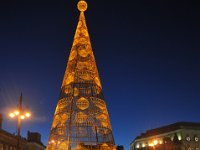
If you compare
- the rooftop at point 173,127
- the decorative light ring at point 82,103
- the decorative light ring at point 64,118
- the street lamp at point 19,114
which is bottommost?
the street lamp at point 19,114

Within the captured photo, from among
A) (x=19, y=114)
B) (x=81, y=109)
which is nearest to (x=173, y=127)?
(x=81, y=109)

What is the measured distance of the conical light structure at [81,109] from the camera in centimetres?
3167

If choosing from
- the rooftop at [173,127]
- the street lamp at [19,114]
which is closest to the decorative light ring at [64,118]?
the street lamp at [19,114]

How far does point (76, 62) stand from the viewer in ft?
114

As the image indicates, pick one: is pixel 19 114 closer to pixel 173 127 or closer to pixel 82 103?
pixel 82 103

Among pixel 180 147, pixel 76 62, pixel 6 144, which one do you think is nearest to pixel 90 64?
pixel 76 62

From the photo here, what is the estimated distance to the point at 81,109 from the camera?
32.7 metres

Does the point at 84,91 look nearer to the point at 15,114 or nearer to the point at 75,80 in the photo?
the point at 75,80

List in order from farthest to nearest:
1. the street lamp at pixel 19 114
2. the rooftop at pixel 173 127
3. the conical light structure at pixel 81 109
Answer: the rooftop at pixel 173 127 → the conical light structure at pixel 81 109 → the street lamp at pixel 19 114

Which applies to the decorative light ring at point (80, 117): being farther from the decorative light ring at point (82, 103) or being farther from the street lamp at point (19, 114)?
the street lamp at point (19, 114)

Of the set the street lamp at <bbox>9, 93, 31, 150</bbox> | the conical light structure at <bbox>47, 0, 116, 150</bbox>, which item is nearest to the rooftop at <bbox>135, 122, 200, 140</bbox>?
the conical light structure at <bbox>47, 0, 116, 150</bbox>

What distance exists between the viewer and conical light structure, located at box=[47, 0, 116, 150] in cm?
3167

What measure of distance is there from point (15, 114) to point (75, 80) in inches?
498

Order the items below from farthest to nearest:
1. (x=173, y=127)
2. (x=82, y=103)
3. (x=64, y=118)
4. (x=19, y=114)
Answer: (x=173, y=127), (x=82, y=103), (x=64, y=118), (x=19, y=114)
